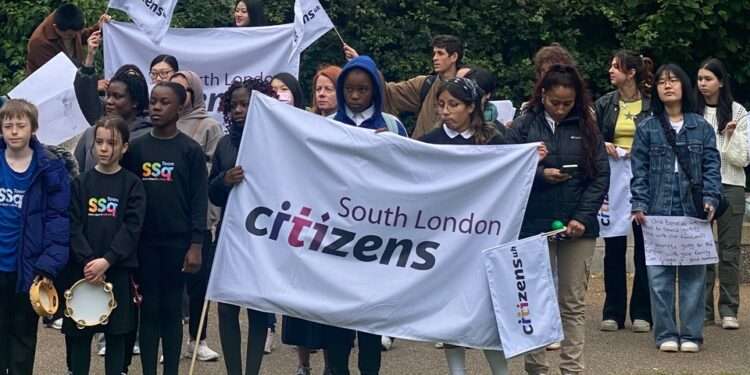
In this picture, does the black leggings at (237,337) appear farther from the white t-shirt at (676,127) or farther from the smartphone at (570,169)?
the white t-shirt at (676,127)

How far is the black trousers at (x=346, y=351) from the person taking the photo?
7.37m

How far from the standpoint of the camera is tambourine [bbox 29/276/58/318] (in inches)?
277

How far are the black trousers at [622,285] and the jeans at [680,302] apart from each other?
655 millimetres

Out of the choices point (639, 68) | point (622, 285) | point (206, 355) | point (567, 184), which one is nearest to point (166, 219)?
point (206, 355)

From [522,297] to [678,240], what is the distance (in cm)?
206

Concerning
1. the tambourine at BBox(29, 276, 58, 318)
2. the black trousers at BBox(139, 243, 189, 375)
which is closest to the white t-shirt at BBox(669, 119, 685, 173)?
the black trousers at BBox(139, 243, 189, 375)

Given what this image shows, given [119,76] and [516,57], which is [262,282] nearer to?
[119,76]

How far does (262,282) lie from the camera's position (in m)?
7.28

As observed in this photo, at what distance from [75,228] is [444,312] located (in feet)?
6.46

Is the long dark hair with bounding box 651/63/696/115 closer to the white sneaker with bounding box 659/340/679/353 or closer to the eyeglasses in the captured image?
the white sneaker with bounding box 659/340/679/353

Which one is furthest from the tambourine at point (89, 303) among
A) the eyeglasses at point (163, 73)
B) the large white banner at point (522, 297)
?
the eyeglasses at point (163, 73)

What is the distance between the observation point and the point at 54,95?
927 cm

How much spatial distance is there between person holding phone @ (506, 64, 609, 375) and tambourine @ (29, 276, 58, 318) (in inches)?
100

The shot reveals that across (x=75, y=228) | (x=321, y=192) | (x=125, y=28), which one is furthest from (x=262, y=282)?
(x=125, y=28)
